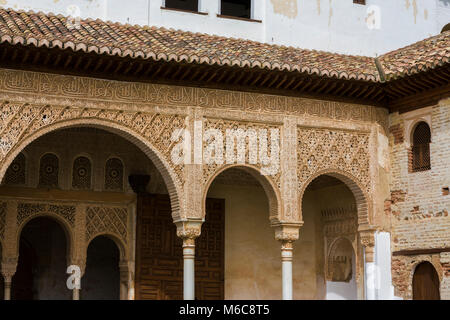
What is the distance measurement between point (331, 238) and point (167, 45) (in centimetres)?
481

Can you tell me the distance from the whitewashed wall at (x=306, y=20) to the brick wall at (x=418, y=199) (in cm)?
236

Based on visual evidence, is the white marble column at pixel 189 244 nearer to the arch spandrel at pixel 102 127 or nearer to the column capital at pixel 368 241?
the arch spandrel at pixel 102 127

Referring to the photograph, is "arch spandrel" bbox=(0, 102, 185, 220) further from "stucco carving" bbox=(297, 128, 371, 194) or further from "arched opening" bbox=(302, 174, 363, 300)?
"arched opening" bbox=(302, 174, 363, 300)

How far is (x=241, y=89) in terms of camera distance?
Result: 12.9m

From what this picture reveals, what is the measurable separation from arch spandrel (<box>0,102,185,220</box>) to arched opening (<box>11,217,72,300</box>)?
3.81 m

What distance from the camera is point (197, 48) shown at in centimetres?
1273

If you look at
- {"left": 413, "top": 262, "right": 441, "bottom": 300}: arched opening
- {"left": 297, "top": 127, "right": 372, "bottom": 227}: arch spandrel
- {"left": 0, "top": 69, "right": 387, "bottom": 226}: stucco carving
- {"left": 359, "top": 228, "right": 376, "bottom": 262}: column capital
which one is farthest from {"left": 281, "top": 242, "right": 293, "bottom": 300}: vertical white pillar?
{"left": 413, "top": 262, "right": 441, "bottom": 300}: arched opening

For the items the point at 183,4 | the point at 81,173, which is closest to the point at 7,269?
the point at 81,173

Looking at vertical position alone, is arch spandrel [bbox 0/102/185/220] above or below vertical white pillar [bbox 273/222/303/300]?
above

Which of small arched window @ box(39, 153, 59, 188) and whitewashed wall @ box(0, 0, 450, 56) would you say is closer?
small arched window @ box(39, 153, 59, 188)

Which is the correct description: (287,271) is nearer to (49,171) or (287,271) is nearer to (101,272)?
(49,171)

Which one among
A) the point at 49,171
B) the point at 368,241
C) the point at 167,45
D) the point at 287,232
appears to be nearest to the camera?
the point at 167,45

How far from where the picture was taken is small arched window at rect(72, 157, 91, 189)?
1388 cm
